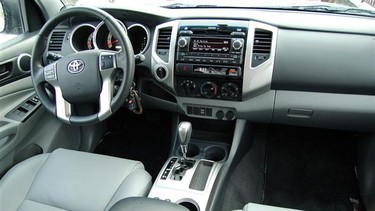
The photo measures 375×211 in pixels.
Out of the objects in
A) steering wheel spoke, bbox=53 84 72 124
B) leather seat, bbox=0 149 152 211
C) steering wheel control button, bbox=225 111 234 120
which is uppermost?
steering wheel spoke, bbox=53 84 72 124

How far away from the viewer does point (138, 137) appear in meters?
2.44

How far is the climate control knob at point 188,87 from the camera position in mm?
1747

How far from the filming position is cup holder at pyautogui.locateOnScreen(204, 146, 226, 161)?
192 centimetres

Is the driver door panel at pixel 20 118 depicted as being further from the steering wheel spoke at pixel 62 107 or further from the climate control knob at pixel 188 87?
the climate control knob at pixel 188 87

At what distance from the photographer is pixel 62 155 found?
152cm

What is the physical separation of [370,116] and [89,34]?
61.4 inches

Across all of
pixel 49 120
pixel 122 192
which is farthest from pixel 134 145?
pixel 122 192

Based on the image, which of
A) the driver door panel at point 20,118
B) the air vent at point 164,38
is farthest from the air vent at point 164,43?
the driver door panel at point 20,118

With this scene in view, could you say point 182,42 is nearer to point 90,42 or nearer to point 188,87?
point 188,87

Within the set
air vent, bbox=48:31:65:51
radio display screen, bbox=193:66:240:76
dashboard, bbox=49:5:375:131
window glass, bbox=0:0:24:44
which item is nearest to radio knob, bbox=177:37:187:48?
dashboard, bbox=49:5:375:131

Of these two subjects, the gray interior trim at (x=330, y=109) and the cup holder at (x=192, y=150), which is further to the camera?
the cup holder at (x=192, y=150)

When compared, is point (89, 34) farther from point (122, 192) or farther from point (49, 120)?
point (122, 192)

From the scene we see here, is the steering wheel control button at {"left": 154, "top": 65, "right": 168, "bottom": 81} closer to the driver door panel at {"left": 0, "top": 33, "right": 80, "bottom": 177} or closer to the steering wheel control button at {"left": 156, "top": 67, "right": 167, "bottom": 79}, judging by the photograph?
the steering wheel control button at {"left": 156, "top": 67, "right": 167, "bottom": 79}

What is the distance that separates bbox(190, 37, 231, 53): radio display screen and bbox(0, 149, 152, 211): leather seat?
63 cm
